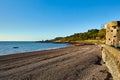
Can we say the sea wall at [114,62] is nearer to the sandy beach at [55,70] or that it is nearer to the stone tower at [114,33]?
the sandy beach at [55,70]

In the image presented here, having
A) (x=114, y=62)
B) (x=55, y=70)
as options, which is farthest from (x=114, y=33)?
(x=55, y=70)

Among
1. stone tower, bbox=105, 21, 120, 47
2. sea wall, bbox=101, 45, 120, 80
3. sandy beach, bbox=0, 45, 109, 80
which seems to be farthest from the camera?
stone tower, bbox=105, 21, 120, 47

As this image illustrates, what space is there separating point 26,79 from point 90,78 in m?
4.56

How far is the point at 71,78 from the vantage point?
12641mm

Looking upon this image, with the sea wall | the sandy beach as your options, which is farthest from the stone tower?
the sandy beach

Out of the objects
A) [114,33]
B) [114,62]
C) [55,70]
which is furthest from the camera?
[55,70]

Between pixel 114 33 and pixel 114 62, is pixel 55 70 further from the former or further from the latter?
pixel 114 62

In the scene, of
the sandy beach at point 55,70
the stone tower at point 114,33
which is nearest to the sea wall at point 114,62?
the sandy beach at point 55,70

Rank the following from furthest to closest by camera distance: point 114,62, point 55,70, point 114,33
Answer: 1. point 55,70
2. point 114,33
3. point 114,62

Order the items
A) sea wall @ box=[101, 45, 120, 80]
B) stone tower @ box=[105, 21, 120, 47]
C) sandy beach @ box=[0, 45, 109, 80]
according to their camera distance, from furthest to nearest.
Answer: stone tower @ box=[105, 21, 120, 47], sandy beach @ box=[0, 45, 109, 80], sea wall @ box=[101, 45, 120, 80]

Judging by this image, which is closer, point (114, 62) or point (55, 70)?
point (114, 62)

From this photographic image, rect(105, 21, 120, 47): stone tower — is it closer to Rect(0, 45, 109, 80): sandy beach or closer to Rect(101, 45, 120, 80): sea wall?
Rect(101, 45, 120, 80): sea wall

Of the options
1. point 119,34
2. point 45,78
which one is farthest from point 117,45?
point 45,78

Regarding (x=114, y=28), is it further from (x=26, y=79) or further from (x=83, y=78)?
(x=26, y=79)
